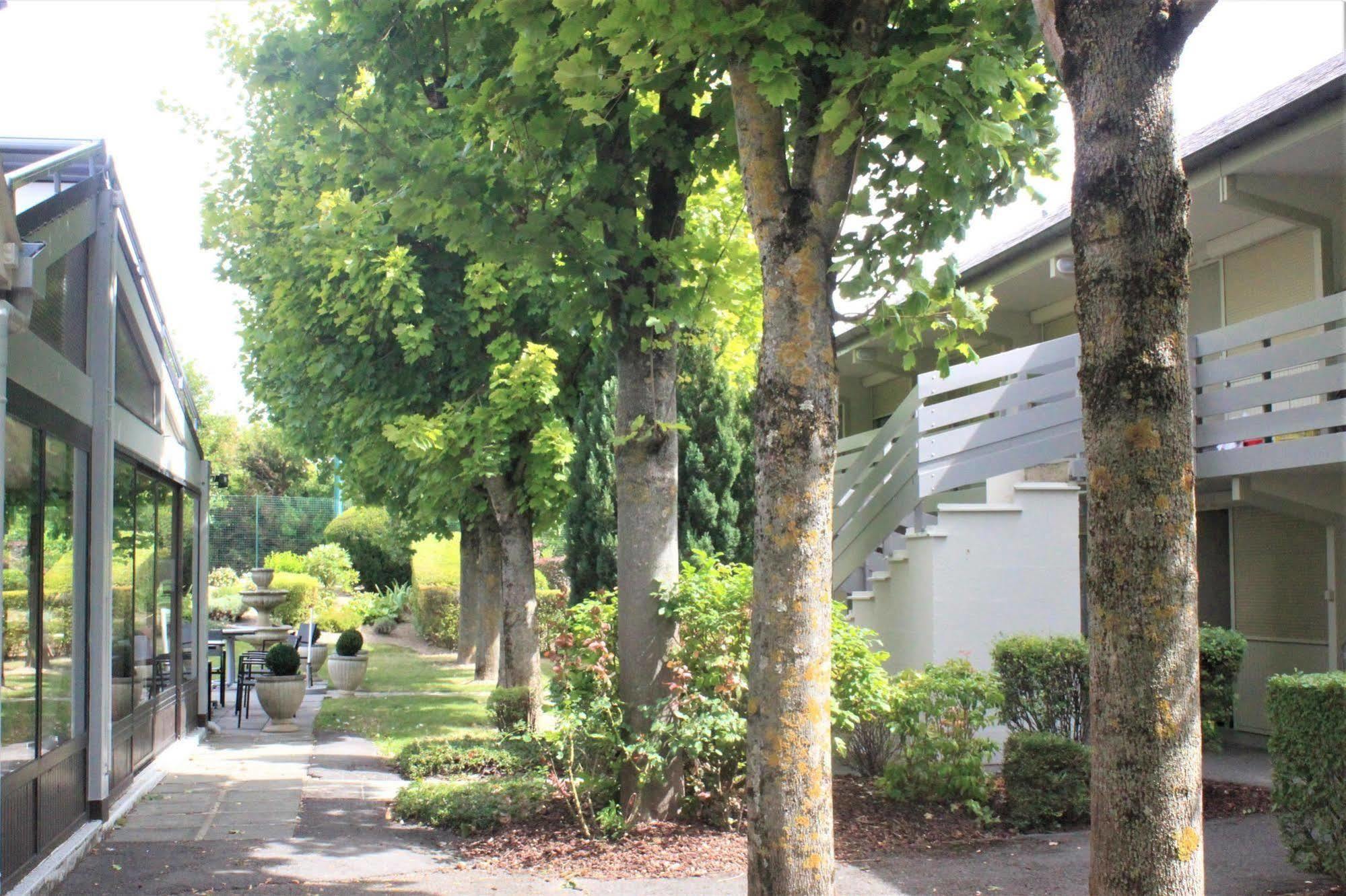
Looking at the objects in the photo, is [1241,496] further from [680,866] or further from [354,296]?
[354,296]

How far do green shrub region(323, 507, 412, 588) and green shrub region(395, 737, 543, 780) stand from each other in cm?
2273

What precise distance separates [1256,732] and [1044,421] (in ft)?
13.2

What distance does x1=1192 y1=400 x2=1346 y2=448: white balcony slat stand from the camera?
8.72 meters

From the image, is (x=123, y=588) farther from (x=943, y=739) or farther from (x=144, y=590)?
(x=943, y=739)

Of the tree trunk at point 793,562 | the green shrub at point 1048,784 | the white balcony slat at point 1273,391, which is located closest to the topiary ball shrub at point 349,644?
the green shrub at point 1048,784

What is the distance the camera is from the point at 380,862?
775cm

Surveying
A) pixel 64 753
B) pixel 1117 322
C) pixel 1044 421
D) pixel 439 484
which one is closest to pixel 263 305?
pixel 439 484

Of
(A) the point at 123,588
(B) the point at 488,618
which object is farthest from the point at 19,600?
(B) the point at 488,618

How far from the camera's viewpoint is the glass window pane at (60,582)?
24.8 ft

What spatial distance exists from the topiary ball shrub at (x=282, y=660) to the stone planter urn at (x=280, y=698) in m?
0.09

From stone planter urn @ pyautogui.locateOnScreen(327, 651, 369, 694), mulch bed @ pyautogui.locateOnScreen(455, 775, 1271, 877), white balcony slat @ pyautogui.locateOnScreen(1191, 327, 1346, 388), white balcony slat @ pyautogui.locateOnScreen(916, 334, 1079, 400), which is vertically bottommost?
stone planter urn @ pyautogui.locateOnScreen(327, 651, 369, 694)

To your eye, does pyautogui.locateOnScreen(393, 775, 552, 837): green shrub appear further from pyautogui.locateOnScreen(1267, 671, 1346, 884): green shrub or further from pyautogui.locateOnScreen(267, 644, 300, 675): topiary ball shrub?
pyautogui.locateOnScreen(267, 644, 300, 675): topiary ball shrub

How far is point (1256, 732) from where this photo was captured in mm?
11664

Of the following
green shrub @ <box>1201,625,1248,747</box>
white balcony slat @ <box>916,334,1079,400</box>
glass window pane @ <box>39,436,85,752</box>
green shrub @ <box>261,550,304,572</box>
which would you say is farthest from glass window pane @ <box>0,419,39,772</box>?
green shrub @ <box>261,550,304,572</box>
